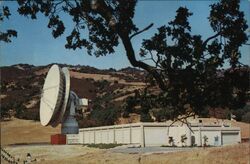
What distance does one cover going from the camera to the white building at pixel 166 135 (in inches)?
2117

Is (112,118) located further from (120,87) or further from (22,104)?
(120,87)

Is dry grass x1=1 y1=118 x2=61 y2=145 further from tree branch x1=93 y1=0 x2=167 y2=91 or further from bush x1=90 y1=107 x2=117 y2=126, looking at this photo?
tree branch x1=93 y1=0 x2=167 y2=91

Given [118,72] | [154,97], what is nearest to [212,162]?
[154,97]

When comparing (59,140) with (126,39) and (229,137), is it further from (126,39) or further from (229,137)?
(126,39)

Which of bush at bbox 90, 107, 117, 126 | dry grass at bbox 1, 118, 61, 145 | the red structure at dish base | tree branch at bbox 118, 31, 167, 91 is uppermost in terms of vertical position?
bush at bbox 90, 107, 117, 126

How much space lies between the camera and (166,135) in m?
55.2

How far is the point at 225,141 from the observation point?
59719mm

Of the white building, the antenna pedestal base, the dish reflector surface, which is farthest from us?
the antenna pedestal base

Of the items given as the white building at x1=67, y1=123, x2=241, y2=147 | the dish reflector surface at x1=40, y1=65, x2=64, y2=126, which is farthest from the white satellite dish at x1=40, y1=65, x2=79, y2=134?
the white building at x1=67, y1=123, x2=241, y2=147

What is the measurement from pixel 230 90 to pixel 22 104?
73967 mm

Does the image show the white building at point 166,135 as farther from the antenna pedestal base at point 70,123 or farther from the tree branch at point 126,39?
the tree branch at point 126,39

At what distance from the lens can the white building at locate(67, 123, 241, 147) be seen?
53781 mm

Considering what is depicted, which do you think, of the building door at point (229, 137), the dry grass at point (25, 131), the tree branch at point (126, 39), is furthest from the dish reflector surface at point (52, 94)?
the tree branch at point (126, 39)

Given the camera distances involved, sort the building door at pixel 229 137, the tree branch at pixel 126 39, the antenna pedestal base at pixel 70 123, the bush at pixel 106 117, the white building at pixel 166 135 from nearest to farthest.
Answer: the tree branch at pixel 126 39 → the white building at pixel 166 135 → the antenna pedestal base at pixel 70 123 → the building door at pixel 229 137 → the bush at pixel 106 117
